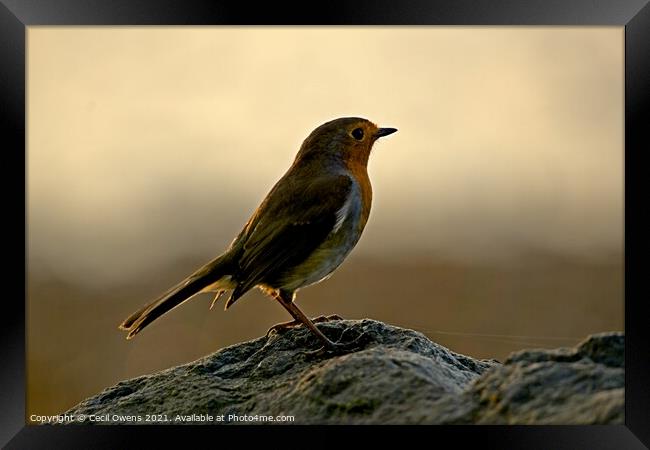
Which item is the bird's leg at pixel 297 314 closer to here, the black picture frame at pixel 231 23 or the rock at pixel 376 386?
the rock at pixel 376 386

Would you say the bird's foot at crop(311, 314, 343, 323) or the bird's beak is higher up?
the bird's beak

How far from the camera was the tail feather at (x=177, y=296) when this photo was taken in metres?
4.57

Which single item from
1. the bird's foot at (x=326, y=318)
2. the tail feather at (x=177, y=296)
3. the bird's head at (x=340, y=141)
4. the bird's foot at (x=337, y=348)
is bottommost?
the bird's foot at (x=337, y=348)

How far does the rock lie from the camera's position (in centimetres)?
358

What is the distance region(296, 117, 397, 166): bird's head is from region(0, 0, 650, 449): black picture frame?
4.24 ft

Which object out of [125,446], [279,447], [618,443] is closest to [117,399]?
[125,446]

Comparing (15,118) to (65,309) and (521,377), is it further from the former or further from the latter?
(521,377)

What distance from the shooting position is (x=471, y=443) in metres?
3.70

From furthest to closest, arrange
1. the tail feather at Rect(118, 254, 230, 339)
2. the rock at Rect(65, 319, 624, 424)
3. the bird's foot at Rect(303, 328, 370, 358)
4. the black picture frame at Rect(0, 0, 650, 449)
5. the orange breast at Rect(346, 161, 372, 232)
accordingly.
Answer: the orange breast at Rect(346, 161, 372, 232), the tail feather at Rect(118, 254, 230, 339), the bird's foot at Rect(303, 328, 370, 358), the black picture frame at Rect(0, 0, 650, 449), the rock at Rect(65, 319, 624, 424)

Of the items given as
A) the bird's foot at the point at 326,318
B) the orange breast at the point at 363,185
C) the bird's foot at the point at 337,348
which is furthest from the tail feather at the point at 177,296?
the orange breast at the point at 363,185

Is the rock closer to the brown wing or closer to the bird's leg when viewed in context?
the bird's leg

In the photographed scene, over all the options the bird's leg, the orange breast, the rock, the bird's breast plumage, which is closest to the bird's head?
the orange breast

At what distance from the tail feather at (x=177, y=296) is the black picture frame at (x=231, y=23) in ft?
2.14

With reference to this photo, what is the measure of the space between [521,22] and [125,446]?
2688 millimetres
